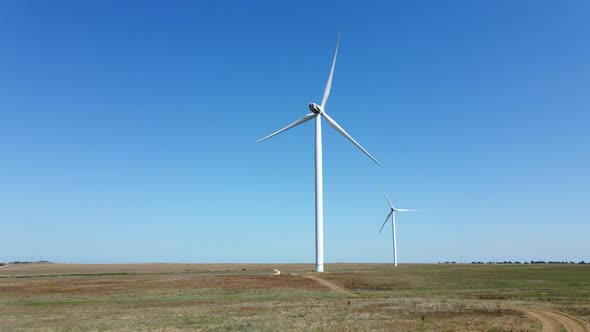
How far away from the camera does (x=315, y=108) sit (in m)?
101

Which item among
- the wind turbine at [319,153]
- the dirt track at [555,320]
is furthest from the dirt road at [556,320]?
the wind turbine at [319,153]

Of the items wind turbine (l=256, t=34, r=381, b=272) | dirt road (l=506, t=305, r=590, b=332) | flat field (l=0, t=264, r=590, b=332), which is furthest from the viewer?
wind turbine (l=256, t=34, r=381, b=272)

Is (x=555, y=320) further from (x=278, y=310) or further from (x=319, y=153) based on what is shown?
(x=319, y=153)

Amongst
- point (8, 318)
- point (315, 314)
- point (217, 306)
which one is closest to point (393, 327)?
point (315, 314)

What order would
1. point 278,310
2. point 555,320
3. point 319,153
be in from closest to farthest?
point 555,320, point 278,310, point 319,153

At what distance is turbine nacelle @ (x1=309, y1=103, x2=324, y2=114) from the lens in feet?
332

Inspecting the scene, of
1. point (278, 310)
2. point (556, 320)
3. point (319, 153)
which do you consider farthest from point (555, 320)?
point (319, 153)

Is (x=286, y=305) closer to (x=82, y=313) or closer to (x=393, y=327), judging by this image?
(x=393, y=327)

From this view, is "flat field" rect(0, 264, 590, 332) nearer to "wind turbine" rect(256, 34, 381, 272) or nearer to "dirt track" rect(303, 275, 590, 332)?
"dirt track" rect(303, 275, 590, 332)

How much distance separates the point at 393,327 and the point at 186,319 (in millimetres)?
17643

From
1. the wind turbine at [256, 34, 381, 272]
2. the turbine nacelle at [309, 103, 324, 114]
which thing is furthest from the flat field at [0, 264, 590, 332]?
the turbine nacelle at [309, 103, 324, 114]

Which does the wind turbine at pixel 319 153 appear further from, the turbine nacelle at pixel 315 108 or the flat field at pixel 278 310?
the flat field at pixel 278 310

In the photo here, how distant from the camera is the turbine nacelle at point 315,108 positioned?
10125 centimetres

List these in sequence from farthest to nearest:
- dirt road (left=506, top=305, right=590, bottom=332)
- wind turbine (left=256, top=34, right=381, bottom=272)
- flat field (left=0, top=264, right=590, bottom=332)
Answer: wind turbine (left=256, top=34, right=381, bottom=272), flat field (left=0, top=264, right=590, bottom=332), dirt road (left=506, top=305, right=590, bottom=332)
